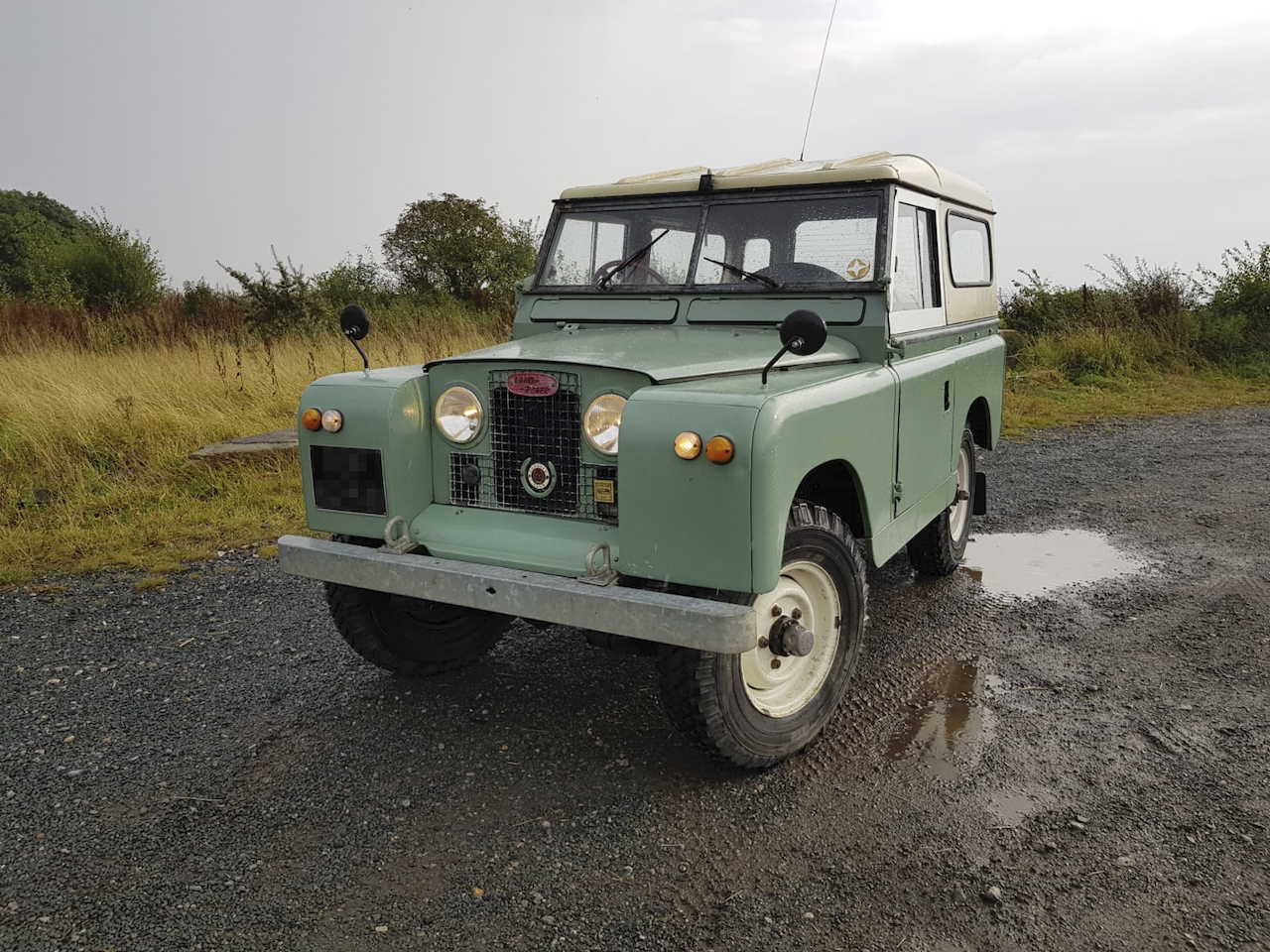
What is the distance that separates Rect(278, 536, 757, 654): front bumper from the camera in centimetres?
282

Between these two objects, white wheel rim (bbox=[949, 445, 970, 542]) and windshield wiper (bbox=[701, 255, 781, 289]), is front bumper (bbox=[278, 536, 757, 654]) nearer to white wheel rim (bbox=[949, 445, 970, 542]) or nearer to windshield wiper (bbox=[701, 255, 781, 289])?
windshield wiper (bbox=[701, 255, 781, 289])

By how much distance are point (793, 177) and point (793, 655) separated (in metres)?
2.16

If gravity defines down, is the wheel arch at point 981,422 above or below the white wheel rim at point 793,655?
above

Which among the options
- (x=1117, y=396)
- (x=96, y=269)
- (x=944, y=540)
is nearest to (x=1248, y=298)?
(x=1117, y=396)

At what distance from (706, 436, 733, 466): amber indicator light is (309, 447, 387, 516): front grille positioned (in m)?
1.32

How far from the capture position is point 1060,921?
255 cm

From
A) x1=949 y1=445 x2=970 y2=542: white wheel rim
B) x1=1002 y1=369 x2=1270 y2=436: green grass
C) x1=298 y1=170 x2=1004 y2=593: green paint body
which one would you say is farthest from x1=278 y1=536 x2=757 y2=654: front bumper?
x1=1002 y1=369 x2=1270 y2=436: green grass

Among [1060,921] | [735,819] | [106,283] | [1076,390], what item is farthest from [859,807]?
[106,283]

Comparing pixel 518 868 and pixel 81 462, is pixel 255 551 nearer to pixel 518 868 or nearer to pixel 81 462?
pixel 81 462

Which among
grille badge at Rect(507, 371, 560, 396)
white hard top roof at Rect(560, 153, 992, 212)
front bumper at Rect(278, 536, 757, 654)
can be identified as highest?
white hard top roof at Rect(560, 153, 992, 212)

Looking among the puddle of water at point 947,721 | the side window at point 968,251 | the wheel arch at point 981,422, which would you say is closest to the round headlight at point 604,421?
the puddle of water at point 947,721

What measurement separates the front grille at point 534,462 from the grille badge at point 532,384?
22mm

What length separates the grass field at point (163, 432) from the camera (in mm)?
6539

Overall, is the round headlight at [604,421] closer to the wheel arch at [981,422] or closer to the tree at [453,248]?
the wheel arch at [981,422]
